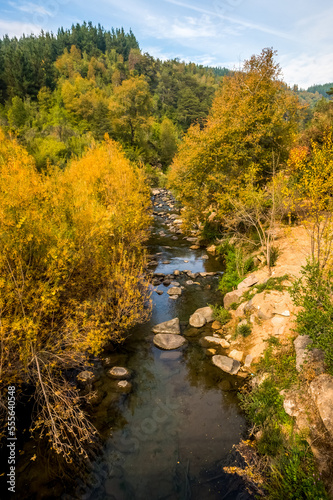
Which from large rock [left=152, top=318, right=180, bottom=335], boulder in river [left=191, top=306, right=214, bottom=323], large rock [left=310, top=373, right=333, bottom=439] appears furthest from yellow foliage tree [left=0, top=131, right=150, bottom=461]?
large rock [left=310, top=373, right=333, bottom=439]

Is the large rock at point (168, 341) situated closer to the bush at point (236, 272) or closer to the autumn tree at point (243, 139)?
the bush at point (236, 272)

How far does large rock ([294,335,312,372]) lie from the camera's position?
8103 mm

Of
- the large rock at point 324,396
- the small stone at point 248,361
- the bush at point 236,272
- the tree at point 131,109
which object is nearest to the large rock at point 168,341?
the small stone at point 248,361

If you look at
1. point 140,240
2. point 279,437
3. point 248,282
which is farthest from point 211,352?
point 140,240

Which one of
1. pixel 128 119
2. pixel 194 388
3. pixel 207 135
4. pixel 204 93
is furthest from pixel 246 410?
pixel 204 93

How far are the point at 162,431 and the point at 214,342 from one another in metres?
4.90

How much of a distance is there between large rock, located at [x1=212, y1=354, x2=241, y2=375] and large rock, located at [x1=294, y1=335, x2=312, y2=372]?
2787 millimetres

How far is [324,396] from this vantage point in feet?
22.6

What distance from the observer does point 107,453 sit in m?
7.68

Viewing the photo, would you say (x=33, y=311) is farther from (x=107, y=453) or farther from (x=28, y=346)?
(x=107, y=453)

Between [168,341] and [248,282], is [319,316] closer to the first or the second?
[168,341]

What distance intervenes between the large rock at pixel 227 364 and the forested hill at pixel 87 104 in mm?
28541

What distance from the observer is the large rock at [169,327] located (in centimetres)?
1306

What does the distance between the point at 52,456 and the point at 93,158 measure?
19.2 meters
